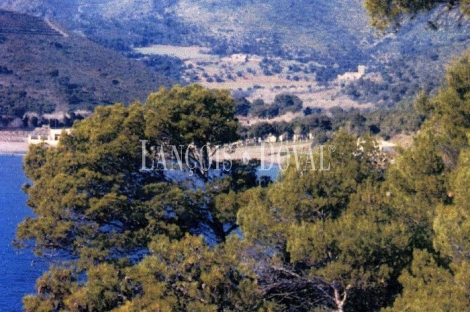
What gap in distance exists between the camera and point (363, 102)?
80625 mm

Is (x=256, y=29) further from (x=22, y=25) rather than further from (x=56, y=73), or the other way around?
(x=56, y=73)

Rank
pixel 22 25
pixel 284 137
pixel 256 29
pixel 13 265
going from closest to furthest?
pixel 13 265, pixel 284 137, pixel 22 25, pixel 256 29

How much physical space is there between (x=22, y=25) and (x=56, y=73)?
13184 mm

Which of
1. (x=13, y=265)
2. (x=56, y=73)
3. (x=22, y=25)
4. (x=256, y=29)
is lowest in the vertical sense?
(x=13, y=265)

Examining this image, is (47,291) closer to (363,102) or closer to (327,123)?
(327,123)

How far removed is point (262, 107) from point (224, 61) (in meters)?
53.2

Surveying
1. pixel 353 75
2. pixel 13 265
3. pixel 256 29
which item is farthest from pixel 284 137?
pixel 256 29

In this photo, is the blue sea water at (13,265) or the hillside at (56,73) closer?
the blue sea water at (13,265)

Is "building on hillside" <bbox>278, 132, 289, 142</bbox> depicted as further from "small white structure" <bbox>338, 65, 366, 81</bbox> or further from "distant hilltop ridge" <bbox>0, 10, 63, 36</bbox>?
"small white structure" <bbox>338, 65, 366, 81</bbox>

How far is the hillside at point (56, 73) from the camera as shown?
73.7 metres

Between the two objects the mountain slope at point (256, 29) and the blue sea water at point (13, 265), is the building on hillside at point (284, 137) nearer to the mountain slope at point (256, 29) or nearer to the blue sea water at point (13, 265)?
the blue sea water at point (13, 265)

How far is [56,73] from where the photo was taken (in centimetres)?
8131

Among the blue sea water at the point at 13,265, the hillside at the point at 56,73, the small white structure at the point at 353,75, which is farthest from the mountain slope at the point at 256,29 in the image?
the blue sea water at the point at 13,265

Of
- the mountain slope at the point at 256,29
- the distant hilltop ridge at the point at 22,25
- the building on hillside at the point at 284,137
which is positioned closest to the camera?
the building on hillside at the point at 284,137
